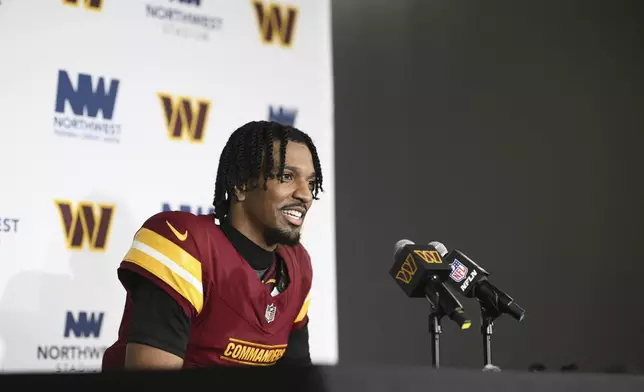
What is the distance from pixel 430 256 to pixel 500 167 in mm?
2247

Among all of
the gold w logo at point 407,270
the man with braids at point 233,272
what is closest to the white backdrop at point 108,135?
the man with braids at point 233,272

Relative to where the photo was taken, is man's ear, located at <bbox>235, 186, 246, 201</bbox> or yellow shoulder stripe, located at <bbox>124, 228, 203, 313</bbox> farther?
man's ear, located at <bbox>235, 186, 246, 201</bbox>

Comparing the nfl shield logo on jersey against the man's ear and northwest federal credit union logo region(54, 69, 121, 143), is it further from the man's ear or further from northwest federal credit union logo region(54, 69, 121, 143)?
northwest federal credit union logo region(54, 69, 121, 143)

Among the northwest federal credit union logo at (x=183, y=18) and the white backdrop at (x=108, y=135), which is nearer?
the white backdrop at (x=108, y=135)

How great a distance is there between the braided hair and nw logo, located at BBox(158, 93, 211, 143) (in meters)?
1.07

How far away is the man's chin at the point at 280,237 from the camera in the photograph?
264 centimetres

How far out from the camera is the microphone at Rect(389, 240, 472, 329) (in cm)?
222

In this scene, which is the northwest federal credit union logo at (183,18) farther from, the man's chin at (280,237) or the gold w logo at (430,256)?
the gold w logo at (430,256)

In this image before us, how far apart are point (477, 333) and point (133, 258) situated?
234cm

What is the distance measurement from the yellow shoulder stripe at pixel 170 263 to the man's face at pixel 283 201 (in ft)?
0.93

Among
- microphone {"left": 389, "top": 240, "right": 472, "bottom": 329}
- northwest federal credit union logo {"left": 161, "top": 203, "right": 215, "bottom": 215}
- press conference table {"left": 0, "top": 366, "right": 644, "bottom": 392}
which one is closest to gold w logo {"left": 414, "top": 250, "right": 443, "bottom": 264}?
microphone {"left": 389, "top": 240, "right": 472, "bottom": 329}

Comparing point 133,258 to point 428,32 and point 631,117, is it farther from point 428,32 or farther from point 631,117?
point 631,117

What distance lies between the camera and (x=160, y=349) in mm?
2266

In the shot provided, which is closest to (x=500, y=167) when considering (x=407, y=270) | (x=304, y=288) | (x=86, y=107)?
(x=304, y=288)
